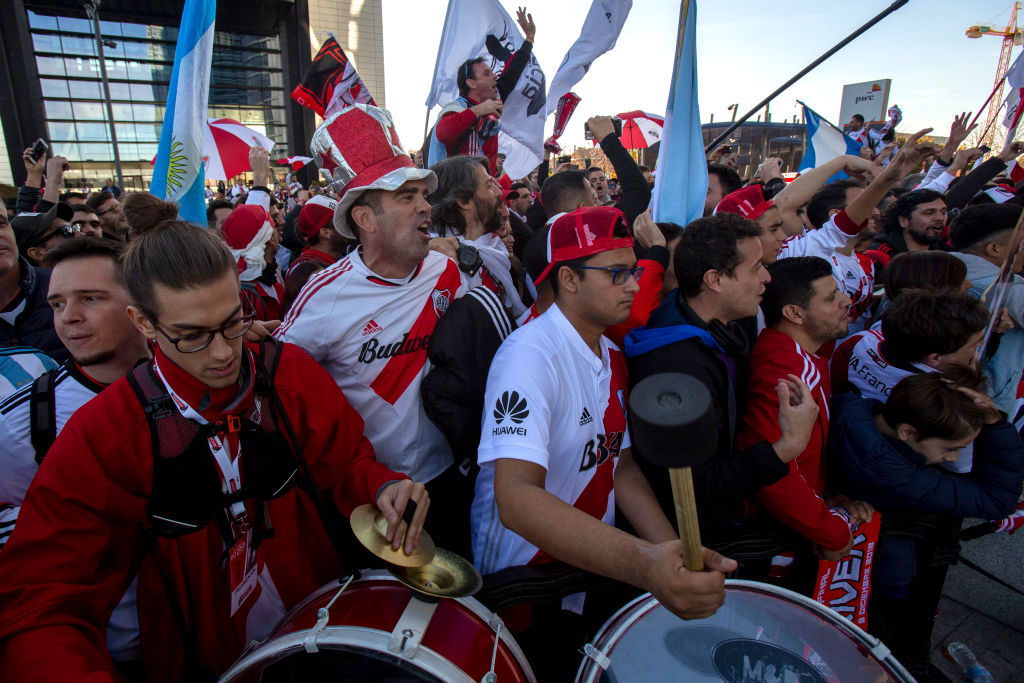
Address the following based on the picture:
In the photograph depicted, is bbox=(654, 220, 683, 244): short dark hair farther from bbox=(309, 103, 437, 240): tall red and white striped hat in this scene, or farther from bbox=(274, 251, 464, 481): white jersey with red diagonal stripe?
bbox=(274, 251, 464, 481): white jersey with red diagonal stripe

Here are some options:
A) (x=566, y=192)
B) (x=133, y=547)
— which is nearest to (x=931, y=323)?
(x=566, y=192)

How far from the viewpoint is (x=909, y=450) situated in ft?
7.55

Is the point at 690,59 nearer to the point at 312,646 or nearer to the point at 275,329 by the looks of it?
the point at 275,329

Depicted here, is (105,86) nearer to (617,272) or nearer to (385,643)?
(617,272)

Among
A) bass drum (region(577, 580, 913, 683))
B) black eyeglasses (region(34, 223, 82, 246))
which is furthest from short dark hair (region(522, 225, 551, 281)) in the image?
black eyeglasses (region(34, 223, 82, 246))

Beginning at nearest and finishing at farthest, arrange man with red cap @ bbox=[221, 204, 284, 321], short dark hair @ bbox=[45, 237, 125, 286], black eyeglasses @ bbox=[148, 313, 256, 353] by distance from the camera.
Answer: black eyeglasses @ bbox=[148, 313, 256, 353] < short dark hair @ bbox=[45, 237, 125, 286] < man with red cap @ bbox=[221, 204, 284, 321]

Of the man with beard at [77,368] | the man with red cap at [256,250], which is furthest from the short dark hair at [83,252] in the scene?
the man with red cap at [256,250]

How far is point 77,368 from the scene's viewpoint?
6.30ft

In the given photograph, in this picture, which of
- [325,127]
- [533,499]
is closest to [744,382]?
[533,499]

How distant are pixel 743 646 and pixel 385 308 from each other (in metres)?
1.89

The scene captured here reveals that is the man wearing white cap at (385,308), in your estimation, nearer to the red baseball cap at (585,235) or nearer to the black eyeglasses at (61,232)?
the red baseball cap at (585,235)

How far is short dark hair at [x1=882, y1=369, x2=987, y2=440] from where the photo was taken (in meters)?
2.19

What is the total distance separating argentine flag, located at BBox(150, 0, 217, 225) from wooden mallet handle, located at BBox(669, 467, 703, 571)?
3095 millimetres

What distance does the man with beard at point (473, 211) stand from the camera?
328 cm
